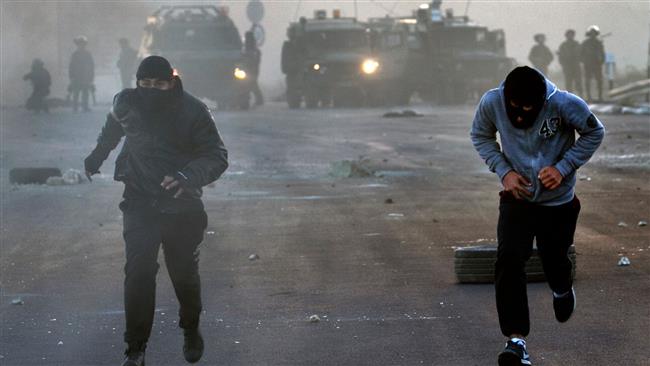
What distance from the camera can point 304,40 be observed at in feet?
135

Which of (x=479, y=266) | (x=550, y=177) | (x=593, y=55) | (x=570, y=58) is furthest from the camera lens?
(x=570, y=58)

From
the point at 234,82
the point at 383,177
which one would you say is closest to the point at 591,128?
the point at 383,177

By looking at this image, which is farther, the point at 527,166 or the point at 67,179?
the point at 67,179

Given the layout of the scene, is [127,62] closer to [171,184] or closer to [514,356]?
[171,184]

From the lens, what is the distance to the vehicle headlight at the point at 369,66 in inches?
1609

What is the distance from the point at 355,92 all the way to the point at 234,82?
4622 mm

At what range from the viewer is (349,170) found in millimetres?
17984

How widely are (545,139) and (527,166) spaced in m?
0.14

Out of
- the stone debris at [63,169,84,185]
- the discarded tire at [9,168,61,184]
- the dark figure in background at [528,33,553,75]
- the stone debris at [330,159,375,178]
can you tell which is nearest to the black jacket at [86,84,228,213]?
the stone debris at [63,169,84,185]

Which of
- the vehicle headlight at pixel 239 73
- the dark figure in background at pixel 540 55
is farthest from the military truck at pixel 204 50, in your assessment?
the dark figure in background at pixel 540 55

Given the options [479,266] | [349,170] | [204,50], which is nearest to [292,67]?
[204,50]

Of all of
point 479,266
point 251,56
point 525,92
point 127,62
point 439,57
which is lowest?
point 479,266

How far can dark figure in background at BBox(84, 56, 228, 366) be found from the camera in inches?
279

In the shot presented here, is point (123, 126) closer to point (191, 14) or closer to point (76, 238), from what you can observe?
point (76, 238)
